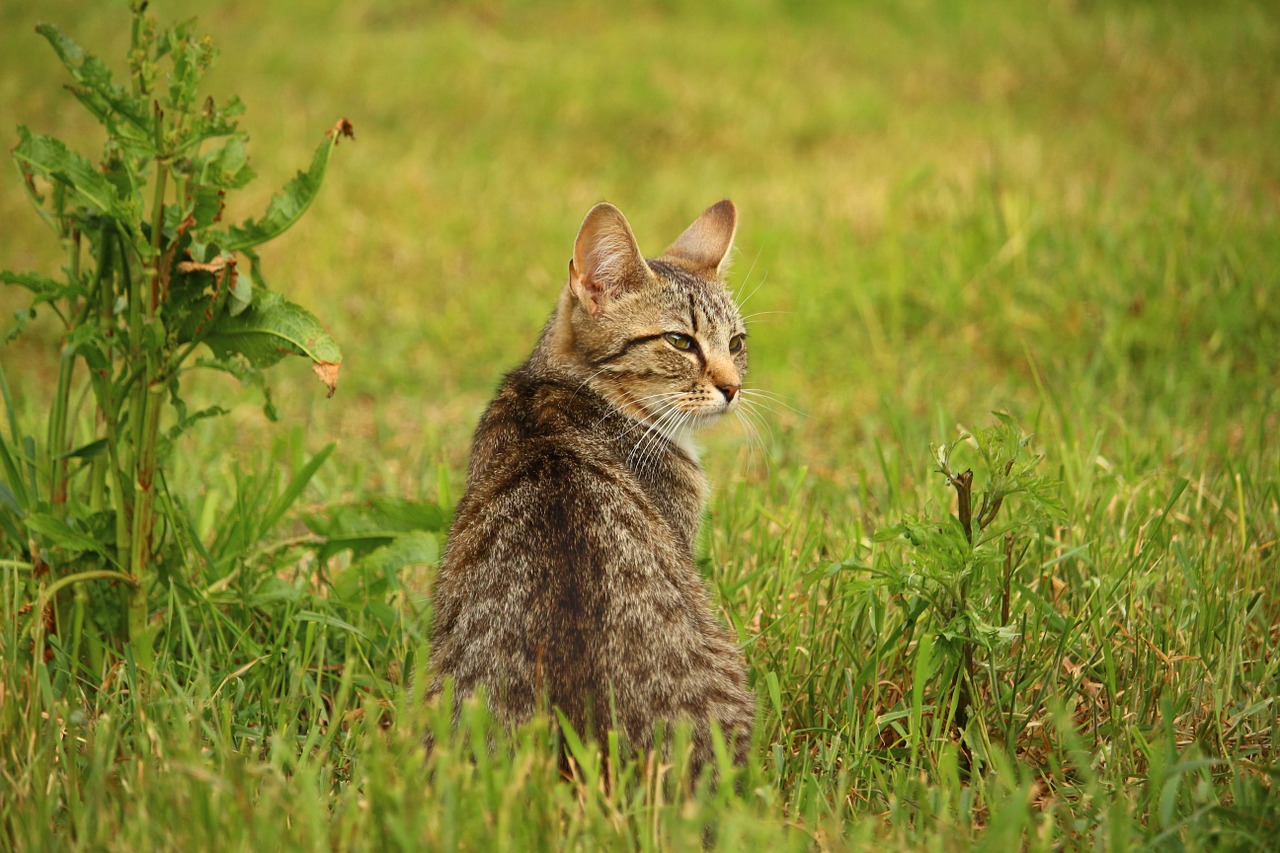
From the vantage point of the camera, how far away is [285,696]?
269cm

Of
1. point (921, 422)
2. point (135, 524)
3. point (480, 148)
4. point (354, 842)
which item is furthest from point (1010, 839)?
point (480, 148)

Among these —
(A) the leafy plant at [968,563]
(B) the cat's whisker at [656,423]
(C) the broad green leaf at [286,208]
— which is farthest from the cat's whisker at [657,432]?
(C) the broad green leaf at [286,208]

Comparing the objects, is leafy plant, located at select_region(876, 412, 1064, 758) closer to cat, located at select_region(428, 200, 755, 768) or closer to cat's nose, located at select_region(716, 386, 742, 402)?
cat, located at select_region(428, 200, 755, 768)

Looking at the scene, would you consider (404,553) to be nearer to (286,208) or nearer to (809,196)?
(286,208)

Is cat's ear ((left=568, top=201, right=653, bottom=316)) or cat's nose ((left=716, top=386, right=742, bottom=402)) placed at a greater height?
cat's ear ((left=568, top=201, right=653, bottom=316))

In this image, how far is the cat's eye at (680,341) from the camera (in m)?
3.19

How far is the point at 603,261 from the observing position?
3139 mm

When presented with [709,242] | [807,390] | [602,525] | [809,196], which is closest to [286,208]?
[602,525]

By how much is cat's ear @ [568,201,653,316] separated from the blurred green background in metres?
0.87

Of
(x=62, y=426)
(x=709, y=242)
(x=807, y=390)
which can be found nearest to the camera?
(x=62, y=426)

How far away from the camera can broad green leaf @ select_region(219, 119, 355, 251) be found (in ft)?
8.53

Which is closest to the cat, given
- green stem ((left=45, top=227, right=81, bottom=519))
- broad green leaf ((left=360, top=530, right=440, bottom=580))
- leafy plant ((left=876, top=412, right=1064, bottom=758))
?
broad green leaf ((left=360, top=530, right=440, bottom=580))

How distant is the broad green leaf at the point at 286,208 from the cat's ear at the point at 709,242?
1.29 m

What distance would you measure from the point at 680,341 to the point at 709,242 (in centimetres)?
60
